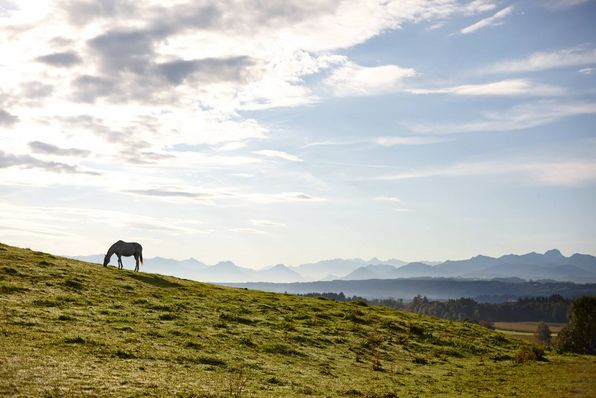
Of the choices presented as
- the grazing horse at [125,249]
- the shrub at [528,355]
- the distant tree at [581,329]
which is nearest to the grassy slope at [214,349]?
the shrub at [528,355]

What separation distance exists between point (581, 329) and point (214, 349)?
189 ft

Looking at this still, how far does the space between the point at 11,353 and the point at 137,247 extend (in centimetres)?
4767

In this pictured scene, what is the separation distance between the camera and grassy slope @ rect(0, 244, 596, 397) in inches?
776

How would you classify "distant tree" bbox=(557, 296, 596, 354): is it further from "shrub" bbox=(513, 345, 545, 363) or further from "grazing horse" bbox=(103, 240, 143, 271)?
"grazing horse" bbox=(103, 240, 143, 271)

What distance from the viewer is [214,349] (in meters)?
27.5

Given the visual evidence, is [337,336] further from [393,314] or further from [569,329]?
[569,329]

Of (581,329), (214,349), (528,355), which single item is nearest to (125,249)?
(214,349)

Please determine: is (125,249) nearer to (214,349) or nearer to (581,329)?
(214,349)

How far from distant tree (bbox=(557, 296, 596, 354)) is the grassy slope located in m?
19.8

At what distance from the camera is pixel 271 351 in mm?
30266

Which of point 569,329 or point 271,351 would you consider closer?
point 271,351

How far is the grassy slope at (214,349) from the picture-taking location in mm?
19719

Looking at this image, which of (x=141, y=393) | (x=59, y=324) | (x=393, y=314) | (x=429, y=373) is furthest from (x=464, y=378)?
(x=393, y=314)

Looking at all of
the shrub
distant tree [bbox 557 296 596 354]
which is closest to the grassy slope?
the shrub
